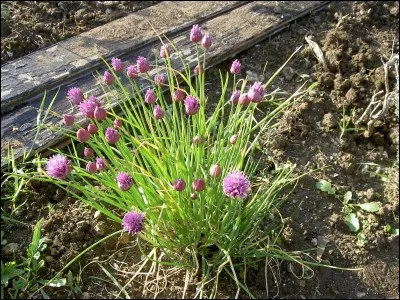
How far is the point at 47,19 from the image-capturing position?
9.20 ft

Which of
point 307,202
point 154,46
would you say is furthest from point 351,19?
point 307,202

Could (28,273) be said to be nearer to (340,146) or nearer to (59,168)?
(59,168)

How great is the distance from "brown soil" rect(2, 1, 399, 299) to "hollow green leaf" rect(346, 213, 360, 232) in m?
0.02

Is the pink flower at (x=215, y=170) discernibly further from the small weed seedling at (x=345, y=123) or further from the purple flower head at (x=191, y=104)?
the small weed seedling at (x=345, y=123)

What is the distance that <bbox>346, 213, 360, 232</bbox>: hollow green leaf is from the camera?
6.60ft

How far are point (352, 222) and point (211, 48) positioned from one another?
1.04 m

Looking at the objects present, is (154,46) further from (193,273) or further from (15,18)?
(193,273)

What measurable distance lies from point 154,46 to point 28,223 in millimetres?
1015

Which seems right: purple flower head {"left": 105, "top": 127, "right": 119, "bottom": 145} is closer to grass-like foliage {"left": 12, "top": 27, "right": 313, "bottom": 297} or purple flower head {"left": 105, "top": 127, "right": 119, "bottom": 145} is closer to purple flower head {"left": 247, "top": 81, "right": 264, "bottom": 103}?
grass-like foliage {"left": 12, "top": 27, "right": 313, "bottom": 297}

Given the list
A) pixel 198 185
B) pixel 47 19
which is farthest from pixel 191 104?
pixel 47 19

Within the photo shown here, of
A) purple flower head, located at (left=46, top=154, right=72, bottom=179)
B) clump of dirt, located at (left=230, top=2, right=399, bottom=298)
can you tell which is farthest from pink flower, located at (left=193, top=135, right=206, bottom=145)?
clump of dirt, located at (left=230, top=2, right=399, bottom=298)

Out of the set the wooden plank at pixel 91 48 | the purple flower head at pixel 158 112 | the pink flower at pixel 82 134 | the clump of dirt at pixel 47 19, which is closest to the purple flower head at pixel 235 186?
the purple flower head at pixel 158 112

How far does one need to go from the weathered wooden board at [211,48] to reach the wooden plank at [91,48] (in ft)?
0.10

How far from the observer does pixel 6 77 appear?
2.40 m
